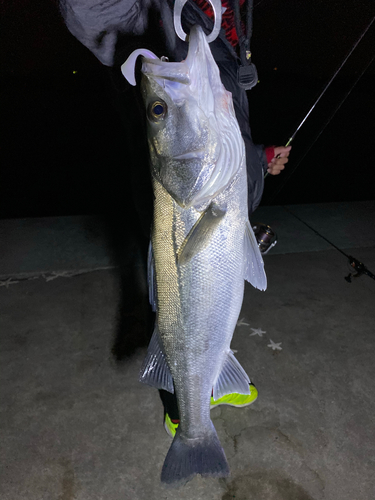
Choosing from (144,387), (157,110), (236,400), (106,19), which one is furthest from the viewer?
(144,387)

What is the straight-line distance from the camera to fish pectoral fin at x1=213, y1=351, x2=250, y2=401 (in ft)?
4.93

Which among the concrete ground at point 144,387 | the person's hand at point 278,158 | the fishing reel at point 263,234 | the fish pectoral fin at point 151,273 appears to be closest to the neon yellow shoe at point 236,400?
the concrete ground at point 144,387

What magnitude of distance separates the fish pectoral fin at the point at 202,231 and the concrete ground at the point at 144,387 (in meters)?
1.35

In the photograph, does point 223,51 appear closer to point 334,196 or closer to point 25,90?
point 334,196

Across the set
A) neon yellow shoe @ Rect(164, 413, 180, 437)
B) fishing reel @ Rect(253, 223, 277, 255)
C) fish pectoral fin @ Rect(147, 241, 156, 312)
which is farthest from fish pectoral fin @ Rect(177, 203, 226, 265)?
fishing reel @ Rect(253, 223, 277, 255)

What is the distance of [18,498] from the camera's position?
180cm

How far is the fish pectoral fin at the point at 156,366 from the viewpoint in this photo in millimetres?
1470

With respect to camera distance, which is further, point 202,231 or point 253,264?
point 253,264

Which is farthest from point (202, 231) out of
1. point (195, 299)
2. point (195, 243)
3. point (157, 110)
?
point (157, 110)

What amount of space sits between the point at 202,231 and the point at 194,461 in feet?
3.43

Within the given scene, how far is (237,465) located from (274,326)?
4.24 feet

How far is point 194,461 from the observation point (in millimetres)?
1501

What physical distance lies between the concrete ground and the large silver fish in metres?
0.63

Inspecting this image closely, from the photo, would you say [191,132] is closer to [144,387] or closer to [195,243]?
[195,243]
